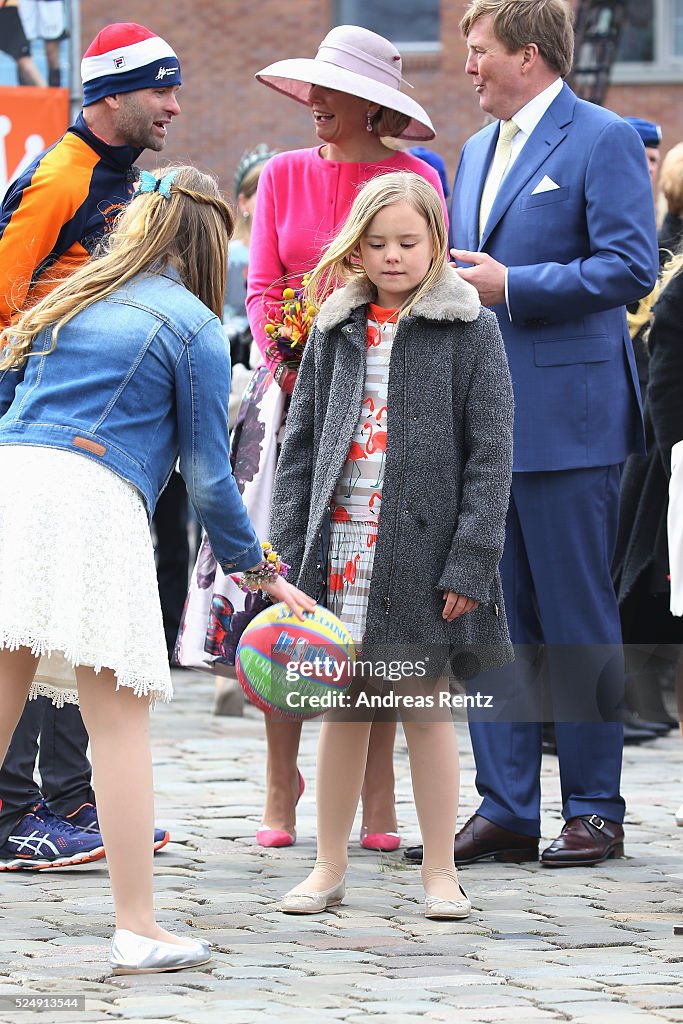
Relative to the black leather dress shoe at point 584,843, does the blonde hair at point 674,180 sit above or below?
above

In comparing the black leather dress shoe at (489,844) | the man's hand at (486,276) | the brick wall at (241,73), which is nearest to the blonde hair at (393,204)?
the man's hand at (486,276)

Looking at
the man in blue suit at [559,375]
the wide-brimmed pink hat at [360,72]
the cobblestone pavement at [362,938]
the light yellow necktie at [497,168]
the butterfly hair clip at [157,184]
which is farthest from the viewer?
the light yellow necktie at [497,168]

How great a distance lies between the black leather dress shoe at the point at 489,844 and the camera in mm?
4914

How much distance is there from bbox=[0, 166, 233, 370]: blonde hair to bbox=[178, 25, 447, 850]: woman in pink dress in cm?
114

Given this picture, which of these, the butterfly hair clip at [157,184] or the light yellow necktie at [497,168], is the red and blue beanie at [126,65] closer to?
the butterfly hair clip at [157,184]

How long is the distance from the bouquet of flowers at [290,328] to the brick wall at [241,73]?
15.0 metres

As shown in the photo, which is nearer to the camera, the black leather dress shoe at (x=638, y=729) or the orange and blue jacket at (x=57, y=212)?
the orange and blue jacket at (x=57, y=212)

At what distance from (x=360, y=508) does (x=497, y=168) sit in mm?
1384

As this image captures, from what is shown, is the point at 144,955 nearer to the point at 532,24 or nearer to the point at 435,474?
the point at 435,474

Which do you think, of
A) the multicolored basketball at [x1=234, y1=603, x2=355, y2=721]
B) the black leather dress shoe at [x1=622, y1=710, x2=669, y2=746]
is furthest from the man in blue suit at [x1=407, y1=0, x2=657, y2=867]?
the black leather dress shoe at [x1=622, y1=710, x2=669, y2=746]

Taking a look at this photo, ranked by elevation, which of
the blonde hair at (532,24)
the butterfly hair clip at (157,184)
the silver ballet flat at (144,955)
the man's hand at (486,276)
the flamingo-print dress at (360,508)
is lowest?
the silver ballet flat at (144,955)

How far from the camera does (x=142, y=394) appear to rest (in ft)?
11.8

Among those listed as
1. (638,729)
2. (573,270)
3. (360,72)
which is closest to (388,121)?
(360,72)

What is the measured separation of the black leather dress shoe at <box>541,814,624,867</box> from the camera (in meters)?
4.82
